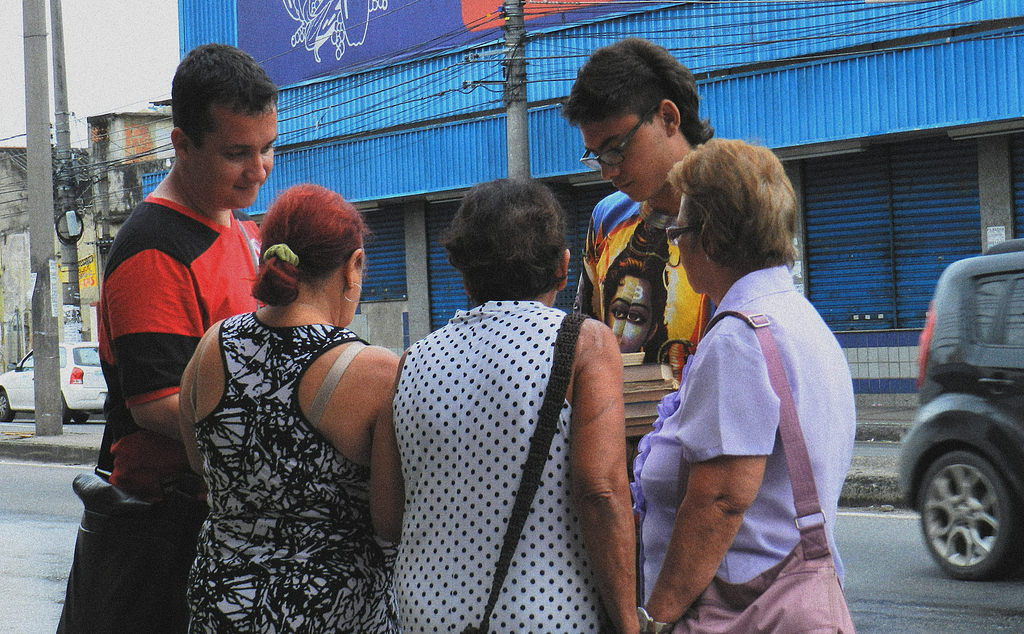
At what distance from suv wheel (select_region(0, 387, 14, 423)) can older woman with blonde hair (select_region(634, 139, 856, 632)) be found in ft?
70.8

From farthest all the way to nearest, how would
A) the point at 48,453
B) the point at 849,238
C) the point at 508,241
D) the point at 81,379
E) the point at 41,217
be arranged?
the point at 81,379, the point at 849,238, the point at 41,217, the point at 48,453, the point at 508,241

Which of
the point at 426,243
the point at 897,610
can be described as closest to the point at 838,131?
the point at 426,243

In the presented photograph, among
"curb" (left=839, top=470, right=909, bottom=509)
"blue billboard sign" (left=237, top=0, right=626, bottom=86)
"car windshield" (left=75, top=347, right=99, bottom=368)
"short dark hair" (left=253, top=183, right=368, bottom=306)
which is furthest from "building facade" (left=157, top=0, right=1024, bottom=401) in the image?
"short dark hair" (left=253, top=183, right=368, bottom=306)

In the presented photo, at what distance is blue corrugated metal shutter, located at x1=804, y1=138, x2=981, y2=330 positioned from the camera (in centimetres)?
1495

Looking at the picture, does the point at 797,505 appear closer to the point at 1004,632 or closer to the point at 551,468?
the point at 551,468

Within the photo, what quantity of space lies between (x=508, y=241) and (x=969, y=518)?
15.8 ft

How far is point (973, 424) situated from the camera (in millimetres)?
5949

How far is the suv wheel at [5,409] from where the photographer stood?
2122cm

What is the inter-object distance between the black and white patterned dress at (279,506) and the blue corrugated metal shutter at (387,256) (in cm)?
1903

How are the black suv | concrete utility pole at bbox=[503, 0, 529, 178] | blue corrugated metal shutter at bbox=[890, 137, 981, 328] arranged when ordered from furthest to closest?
blue corrugated metal shutter at bbox=[890, 137, 981, 328]
concrete utility pole at bbox=[503, 0, 529, 178]
the black suv

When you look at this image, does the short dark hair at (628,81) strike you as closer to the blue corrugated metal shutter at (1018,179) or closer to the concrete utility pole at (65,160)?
the blue corrugated metal shutter at (1018,179)

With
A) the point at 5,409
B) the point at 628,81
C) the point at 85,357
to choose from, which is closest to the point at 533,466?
the point at 628,81

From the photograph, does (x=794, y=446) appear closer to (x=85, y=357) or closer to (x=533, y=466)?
(x=533, y=466)

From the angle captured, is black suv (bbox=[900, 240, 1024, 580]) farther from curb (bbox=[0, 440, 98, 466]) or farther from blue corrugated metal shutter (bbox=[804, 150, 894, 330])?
curb (bbox=[0, 440, 98, 466])
